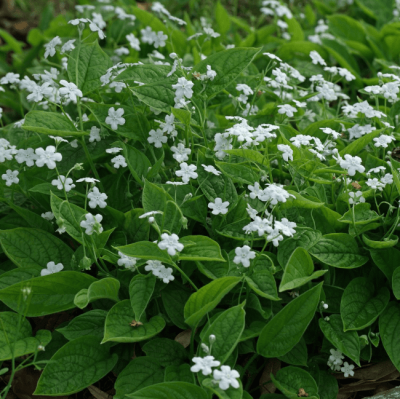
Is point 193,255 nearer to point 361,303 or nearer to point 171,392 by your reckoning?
point 171,392

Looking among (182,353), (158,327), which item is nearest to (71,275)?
(158,327)

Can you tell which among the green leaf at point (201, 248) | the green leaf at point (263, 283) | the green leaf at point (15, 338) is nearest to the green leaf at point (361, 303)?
the green leaf at point (263, 283)

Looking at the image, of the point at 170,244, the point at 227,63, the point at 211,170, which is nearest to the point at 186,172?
the point at 211,170

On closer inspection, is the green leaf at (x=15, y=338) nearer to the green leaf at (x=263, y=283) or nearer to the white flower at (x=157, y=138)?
the green leaf at (x=263, y=283)

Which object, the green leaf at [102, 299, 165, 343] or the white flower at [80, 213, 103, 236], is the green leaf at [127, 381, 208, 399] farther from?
the white flower at [80, 213, 103, 236]

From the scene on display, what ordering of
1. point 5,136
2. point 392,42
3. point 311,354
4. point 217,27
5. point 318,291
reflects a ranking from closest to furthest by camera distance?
point 318,291 → point 311,354 → point 5,136 → point 392,42 → point 217,27

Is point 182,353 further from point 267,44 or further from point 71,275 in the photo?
point 267,44
